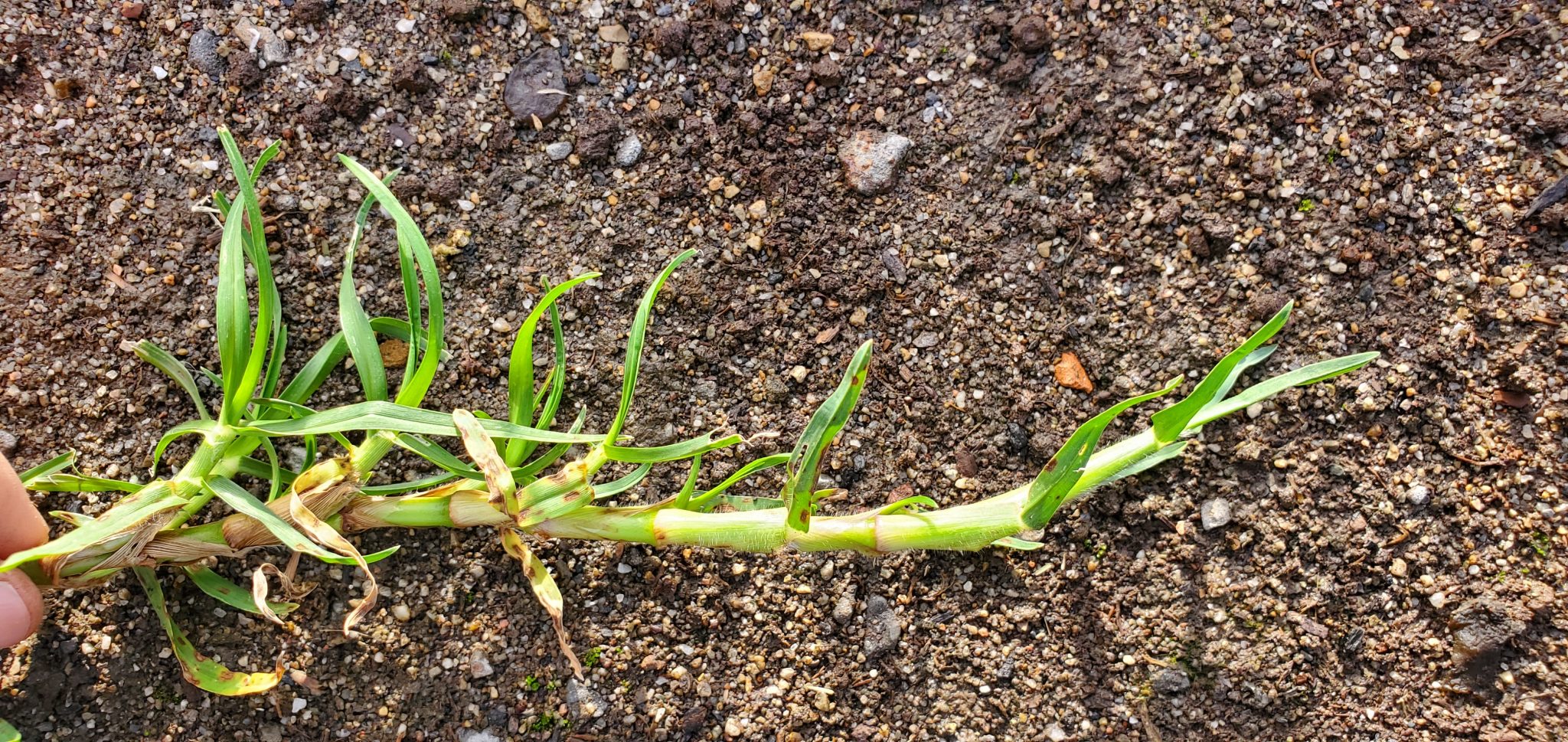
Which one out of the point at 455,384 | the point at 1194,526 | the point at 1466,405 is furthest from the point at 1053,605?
the point at 455,384

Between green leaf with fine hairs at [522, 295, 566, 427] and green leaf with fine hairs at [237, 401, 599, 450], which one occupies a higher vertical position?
green leaf with fine hairs at [237, 401, 599, 450]

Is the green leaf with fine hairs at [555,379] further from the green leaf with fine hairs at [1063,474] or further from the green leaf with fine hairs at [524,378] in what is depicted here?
the green leaf with fine hairs at [1063,474]

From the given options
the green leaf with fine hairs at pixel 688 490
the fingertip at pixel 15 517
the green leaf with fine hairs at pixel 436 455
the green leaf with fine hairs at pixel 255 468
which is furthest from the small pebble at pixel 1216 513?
the fingertip at pixel 15 517

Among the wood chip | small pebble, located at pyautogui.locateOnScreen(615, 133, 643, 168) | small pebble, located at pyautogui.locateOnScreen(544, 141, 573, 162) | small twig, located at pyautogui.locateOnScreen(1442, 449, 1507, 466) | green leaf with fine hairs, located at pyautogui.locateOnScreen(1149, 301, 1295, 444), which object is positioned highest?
small pebble, located at pyautogui.locateOnScreen(544, 141, 573, 162)

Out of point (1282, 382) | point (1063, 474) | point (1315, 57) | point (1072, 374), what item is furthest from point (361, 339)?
point (1315, 57)

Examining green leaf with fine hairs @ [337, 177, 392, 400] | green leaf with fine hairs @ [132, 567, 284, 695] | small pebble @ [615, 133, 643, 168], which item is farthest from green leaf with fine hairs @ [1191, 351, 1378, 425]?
green leaf with fine hairs @ [132, 567, 284, 695]

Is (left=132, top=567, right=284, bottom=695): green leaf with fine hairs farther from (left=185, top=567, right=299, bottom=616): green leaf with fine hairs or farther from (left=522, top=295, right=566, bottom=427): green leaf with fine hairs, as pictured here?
(left=522, top=295, right=566, bottom=427): green leaf with fine hairs
